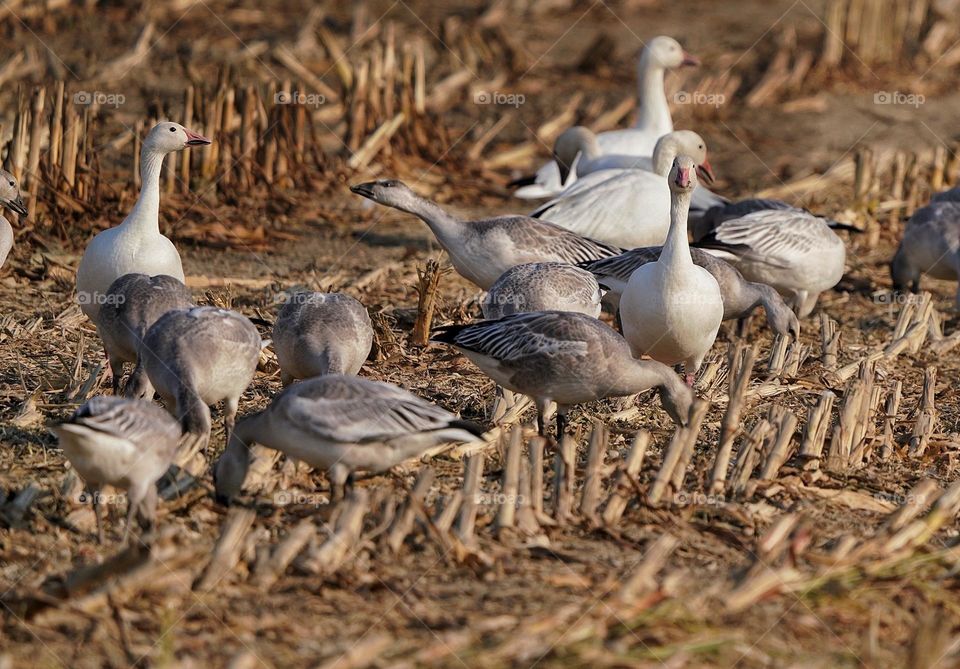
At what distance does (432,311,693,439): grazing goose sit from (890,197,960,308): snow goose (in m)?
4.43

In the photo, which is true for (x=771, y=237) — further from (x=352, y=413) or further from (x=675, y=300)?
(x=352, y=413)

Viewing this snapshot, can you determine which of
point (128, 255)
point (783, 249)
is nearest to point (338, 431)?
point (128, 255)

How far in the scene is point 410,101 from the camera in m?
13.5

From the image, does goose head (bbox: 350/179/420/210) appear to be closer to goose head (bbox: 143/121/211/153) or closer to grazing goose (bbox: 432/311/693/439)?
goose head (bbox: 143/121/211/153)

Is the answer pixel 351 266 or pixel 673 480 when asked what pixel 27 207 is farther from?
pixel 673 480

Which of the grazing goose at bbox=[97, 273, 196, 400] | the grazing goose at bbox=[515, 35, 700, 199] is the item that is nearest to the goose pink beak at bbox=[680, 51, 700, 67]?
the grazing goose at bbox=[515, 35, 700, 199]

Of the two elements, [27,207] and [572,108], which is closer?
[27,207]

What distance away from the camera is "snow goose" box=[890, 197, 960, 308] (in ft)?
34.5

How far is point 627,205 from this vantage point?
34.0 ft

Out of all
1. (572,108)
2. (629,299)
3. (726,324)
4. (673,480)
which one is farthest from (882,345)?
(572,108)

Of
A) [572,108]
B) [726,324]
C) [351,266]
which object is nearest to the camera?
[726,324]

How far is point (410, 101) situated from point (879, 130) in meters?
5.65

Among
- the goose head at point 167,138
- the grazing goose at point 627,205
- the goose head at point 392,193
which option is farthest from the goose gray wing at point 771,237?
the goose head at point 167,138

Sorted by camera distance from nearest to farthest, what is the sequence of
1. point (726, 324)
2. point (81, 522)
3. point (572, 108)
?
point (81, 522)
point (726, 324)
point (572, 108)
